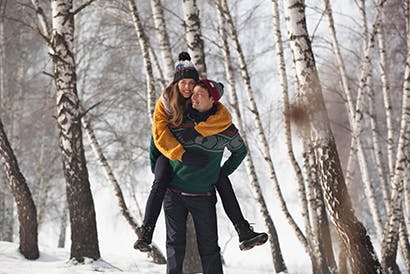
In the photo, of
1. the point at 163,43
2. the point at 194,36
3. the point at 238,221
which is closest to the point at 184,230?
the point at 238,221

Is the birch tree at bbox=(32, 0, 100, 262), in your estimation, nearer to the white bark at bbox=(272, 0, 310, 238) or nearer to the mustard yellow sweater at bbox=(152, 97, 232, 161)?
the mustard yellow sweater at bbox=(152, 97, 232, 161)

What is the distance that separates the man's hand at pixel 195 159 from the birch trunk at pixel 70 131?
3.10m

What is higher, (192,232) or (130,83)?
(130,83)

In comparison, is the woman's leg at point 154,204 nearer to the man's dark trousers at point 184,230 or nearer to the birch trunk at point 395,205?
the man's dark trousers at point 184,230

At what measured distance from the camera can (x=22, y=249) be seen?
305 inches

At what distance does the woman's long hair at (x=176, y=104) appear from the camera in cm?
388

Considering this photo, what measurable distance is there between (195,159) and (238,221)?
2.03ft

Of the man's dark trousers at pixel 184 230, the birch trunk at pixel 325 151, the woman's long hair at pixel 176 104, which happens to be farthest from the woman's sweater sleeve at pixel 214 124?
the birch trunk at pixel 325 151

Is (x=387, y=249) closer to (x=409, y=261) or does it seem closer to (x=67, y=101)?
(x=409, y=261)

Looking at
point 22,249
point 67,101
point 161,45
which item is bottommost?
point 22,249

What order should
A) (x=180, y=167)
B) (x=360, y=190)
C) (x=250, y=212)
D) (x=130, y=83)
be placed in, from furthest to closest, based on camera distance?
(x=360, y=190)
(x=250, y=212)
(x=130, y=83)
(x=180, y=167)

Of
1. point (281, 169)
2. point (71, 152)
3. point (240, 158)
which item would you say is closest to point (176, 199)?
point (240, 158)

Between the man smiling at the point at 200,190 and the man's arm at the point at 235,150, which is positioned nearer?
the man smiling at the point at 200,190

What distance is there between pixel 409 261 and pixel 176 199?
22.7ft
